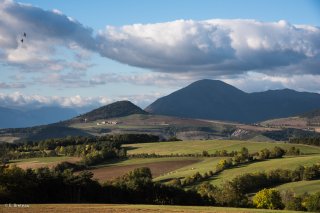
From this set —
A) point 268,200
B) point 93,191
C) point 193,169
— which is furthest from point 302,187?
point 93,191

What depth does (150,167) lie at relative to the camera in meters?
179

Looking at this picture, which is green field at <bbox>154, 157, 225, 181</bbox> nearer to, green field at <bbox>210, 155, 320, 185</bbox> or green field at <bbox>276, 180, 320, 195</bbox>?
green field at <bbox>210, 155, 320, 185</bbox>

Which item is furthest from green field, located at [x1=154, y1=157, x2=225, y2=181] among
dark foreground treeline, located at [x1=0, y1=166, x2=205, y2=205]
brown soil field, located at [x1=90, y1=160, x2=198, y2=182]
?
dark foreground treeline, located at [x1=0, y1=166, x2=205, y2=205]

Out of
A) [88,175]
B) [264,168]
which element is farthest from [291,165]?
[88,175]

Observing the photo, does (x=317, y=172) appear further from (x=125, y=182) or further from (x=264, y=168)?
(x=125, y=182)

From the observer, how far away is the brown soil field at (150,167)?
547 feet

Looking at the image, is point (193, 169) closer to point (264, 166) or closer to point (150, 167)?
point (150, 167)

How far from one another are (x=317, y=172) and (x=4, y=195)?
91441mm

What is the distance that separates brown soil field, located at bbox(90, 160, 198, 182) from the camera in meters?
167

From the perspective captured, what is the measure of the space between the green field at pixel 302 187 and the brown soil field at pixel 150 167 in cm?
4297

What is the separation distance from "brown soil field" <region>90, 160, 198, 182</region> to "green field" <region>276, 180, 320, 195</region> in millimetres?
42965

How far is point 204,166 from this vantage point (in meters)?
175

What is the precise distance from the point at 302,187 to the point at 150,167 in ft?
191

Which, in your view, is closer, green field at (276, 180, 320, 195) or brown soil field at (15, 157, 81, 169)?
green field at (276, 180, 320, 195)
